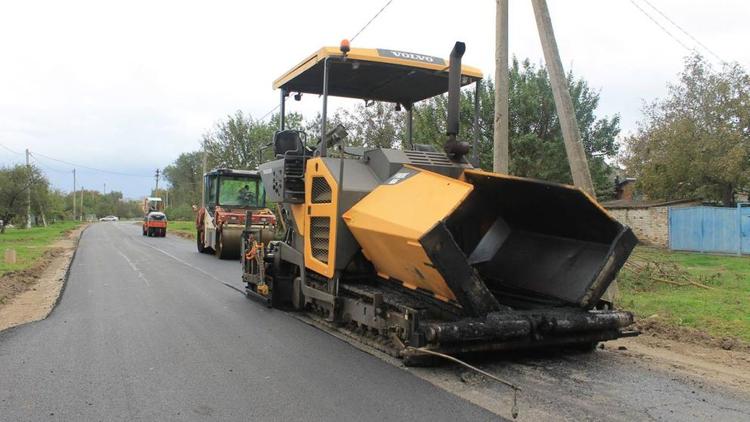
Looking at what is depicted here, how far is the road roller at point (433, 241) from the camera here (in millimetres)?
4902

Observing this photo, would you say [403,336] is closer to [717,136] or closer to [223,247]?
[223,247]

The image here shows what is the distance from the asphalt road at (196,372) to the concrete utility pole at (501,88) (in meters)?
4.54

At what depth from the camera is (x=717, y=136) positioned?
24.2m

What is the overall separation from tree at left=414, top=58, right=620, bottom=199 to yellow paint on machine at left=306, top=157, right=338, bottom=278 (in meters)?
11.1

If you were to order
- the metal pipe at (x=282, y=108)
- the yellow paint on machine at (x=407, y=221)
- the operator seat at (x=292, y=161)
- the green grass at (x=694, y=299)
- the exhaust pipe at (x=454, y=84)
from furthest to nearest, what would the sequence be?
the metal pipe at (x=282, y=108)
the green grass at (x=694, y=299)
the operator seat at (x=292, y=161)
the exhaust pipe at (x=454, y=84)
the yellow paint on machine at (x=407, y=221)

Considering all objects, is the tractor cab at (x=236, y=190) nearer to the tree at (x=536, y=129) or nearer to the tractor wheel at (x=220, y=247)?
the tractor wheel at (x=220, y=247)

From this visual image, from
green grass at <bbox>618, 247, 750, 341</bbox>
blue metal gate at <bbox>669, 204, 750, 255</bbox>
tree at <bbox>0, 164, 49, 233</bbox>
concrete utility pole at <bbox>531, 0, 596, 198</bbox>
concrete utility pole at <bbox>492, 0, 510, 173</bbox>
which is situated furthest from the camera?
tree at <bbox>0, 164, 49, 233</bbox>

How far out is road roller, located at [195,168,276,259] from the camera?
17.5 m

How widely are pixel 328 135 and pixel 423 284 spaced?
2466 millimetres

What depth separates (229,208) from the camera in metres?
18.6

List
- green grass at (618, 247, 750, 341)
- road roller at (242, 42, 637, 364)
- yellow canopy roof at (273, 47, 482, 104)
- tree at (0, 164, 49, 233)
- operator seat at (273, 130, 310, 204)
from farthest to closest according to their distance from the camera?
tree at (0, 164, 49, 233) → green grass at (618, 247, 750, 341) → operator seat at (273, 130, 310, 204) → yellow canopy roof at (273, 47, 482, 104) → road roller at (242, 42, 637, 364)

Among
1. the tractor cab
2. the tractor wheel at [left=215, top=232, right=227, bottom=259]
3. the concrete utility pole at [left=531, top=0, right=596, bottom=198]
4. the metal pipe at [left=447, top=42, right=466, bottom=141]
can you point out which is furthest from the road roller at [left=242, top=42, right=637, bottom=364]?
the tractor cab

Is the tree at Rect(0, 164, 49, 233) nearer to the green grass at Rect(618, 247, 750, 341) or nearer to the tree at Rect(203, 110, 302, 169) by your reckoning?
the tree at Rect(203, 110, 302, 169)

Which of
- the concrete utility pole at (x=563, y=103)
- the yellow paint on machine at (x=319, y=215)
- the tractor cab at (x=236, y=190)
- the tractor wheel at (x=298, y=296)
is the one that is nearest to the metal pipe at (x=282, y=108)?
the yellow paint on machine at (x=319, y=215)
